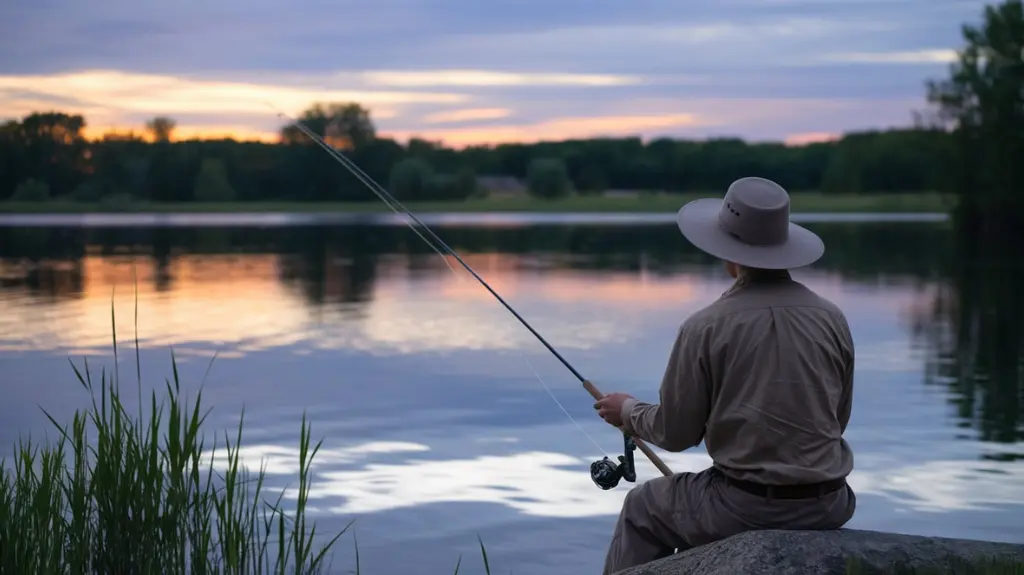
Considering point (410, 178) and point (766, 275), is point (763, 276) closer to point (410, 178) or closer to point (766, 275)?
point (766, 275)

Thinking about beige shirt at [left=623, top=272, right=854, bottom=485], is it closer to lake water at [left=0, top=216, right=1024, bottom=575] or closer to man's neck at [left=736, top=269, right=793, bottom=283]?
man's neck at [left=736, top=269, right=793, bottom=283]

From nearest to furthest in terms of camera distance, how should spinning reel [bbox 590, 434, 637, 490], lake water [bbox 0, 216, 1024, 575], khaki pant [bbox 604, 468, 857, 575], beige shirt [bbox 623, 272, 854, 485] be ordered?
beige shirt [bbox 623, 272, 854, 485] → khaki pant [bbox 604, 468, 857, 575] → spinning reel [bbox 590, 434, 637, 490] → lake water [bbox 0, 216, 1024, 575]

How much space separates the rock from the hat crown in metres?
0.77

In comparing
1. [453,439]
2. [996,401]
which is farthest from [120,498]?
[996,401]

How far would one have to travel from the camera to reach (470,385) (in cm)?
1080

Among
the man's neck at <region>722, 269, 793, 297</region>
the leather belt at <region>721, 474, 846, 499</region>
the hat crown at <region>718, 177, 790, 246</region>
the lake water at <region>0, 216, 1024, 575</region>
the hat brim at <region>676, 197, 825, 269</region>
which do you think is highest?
the hat crown at <region>718, 177, 790, 246</region>

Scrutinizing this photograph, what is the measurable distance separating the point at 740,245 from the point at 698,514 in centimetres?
72

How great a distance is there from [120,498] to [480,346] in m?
9.17

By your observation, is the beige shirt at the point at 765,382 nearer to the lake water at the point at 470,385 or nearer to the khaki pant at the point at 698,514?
the khaki pant at the point at 698,514

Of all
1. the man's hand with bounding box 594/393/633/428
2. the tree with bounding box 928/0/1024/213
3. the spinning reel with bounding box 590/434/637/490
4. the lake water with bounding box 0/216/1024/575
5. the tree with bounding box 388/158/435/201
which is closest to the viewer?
the man's hand with bounding box 594/393/633/428

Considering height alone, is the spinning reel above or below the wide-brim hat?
below

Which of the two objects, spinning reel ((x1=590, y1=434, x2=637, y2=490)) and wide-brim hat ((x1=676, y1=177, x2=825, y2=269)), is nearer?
wide-brim hat ((x1=676, y1=177, x2=825, y2=269))

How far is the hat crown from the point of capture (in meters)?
3.45

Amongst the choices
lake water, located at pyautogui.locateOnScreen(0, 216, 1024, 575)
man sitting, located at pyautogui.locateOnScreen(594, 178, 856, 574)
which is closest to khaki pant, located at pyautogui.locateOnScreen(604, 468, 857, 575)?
man sitting, located at pyautogui.locateOnScreen(594, 178, 856, 574)
